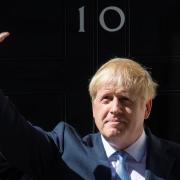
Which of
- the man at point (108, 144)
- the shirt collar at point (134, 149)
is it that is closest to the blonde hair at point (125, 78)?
the man at point (108, 144)

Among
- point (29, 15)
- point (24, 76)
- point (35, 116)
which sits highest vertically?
point (29, 15)

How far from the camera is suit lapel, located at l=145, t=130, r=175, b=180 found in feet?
8.14

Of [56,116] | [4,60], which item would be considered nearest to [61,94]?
[56,116]

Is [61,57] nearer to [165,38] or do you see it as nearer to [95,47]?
[95,47]

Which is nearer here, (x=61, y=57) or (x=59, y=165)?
(x=59, y=165)

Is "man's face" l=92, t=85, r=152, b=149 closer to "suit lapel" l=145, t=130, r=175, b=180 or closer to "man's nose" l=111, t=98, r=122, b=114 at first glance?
"man's nose" l=111, t=98, r=122, b=114

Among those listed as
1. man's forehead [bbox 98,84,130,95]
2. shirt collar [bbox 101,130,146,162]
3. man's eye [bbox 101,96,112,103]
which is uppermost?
man's forehead [bbox 98,84,130,95]

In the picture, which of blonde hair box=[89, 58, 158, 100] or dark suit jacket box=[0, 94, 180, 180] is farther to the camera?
blonde hair box=[89, 58, 158, 100]

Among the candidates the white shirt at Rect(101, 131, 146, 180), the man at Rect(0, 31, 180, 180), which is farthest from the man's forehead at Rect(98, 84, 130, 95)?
the white shirt at Rect(101, 131, 146, 180)

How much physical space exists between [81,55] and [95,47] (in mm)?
121

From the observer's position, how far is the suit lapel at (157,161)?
2482 millimetres

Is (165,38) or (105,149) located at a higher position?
(165,38)

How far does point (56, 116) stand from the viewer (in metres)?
4.75

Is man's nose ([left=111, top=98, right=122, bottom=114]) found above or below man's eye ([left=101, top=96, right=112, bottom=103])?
below
